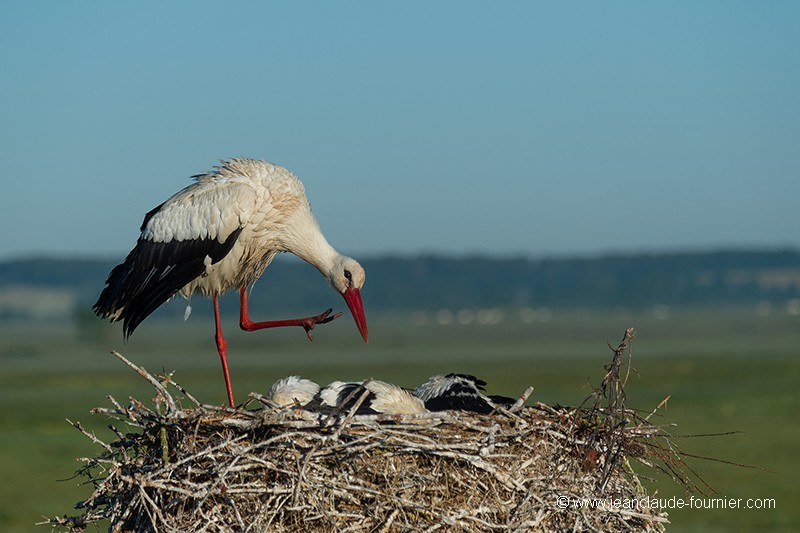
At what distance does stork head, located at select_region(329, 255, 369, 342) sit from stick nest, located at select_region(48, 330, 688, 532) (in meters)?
2.86

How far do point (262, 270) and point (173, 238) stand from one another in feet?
3.05

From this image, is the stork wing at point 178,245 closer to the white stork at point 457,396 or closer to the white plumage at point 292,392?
the white plumage at point 292,392

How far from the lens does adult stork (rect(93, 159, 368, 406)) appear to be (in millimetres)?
9977

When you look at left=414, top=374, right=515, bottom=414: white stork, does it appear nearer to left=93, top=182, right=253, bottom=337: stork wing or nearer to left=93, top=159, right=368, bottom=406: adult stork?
left=93, top=159, right=368, bottom=406: adult stork

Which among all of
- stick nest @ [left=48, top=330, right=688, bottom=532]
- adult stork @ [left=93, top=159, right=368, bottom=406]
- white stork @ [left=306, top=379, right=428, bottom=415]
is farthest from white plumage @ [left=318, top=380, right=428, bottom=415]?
adult stork @ [left=93, top=159, right=368, bottom=406]

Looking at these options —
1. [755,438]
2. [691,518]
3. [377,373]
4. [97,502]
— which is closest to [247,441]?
[97,502]

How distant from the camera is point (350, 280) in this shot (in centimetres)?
977

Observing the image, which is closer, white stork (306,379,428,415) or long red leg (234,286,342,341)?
white stork (306,379,428,415)

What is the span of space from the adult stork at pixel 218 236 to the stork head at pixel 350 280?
0.06 feet

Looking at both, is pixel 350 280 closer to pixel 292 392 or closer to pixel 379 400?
pixel 292 392

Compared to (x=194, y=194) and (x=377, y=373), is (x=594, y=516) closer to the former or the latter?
(x=194, y=194)

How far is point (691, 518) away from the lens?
24.3 m

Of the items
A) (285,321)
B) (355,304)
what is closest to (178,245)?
(285,321)

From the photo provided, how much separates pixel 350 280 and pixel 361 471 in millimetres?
3561
